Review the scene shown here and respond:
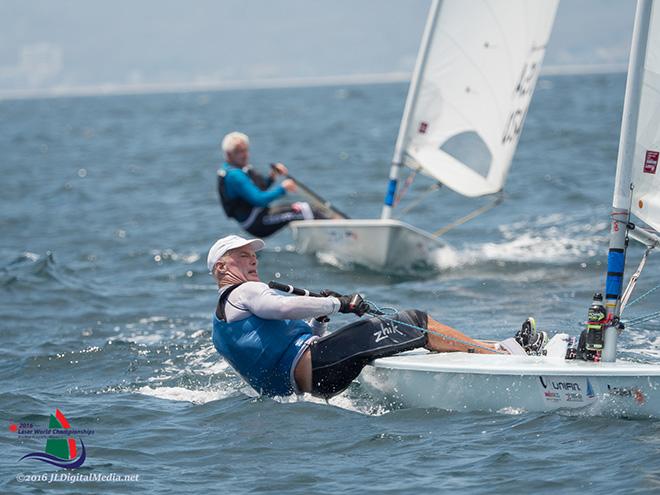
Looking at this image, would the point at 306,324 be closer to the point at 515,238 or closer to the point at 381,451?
the point at 381,451

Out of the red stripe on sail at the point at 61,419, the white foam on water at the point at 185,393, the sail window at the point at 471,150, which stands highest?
the sail window at the point at 471,150

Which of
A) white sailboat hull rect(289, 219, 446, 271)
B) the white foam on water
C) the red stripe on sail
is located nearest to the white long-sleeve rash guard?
the white foam on water

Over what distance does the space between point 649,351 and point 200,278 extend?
487cm

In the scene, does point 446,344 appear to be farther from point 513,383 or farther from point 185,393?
point 185,393

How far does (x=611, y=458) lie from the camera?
202 inches

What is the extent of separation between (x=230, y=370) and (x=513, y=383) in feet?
6.49

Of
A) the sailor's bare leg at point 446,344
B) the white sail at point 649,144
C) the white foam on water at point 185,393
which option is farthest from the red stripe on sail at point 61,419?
the white sail at point 649,144

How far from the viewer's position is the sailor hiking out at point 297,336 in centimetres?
578

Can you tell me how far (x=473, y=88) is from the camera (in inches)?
377

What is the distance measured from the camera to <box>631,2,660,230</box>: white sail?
566cm

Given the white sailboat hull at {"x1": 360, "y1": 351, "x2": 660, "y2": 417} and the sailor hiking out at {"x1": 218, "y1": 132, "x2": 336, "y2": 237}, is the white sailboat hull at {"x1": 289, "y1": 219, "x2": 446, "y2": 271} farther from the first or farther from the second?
the white sailboat hull at {"x1": 360, "y1": 351, "x2": 660, "y2": 417}

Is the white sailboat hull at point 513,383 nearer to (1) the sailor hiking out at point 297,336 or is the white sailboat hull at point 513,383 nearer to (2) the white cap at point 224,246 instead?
(1) the sailor hiking out at point 297,336

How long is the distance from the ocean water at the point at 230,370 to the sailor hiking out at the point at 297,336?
0.79 ft

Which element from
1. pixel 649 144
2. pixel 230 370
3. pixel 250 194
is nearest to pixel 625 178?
pixel 649 144
